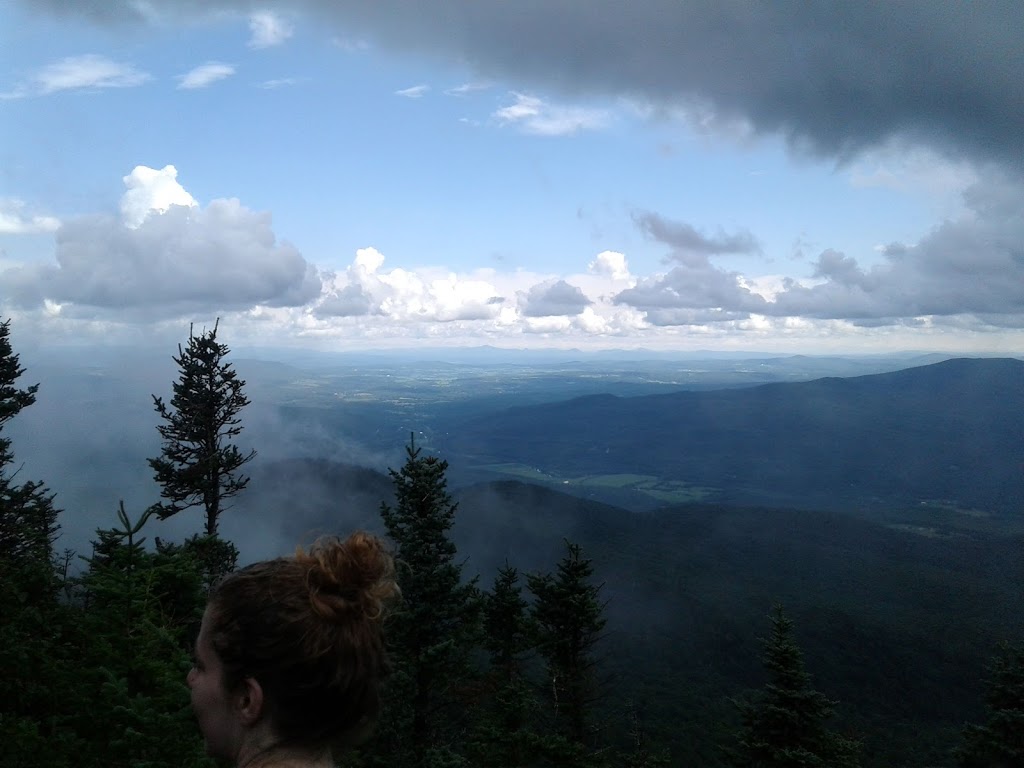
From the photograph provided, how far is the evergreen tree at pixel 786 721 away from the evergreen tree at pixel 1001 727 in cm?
940

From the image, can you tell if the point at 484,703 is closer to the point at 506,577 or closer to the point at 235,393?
the point at 506,577

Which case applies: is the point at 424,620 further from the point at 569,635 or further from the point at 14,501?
the point at 14,501

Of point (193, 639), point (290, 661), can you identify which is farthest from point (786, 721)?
point (290, 661)

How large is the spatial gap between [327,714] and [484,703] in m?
25.8

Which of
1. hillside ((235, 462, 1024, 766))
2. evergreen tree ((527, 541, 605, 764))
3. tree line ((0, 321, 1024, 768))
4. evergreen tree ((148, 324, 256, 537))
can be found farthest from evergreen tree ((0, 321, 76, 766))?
hillside ((235, 462, 1024, 766))

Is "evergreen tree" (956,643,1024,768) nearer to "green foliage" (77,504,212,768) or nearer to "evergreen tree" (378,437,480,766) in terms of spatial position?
"evergreen tree" (378,437,480,766)

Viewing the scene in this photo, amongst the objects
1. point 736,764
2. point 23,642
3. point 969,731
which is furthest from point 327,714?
point 969,731

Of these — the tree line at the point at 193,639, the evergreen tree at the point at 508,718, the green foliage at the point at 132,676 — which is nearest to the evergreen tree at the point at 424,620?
the tree line at the point at 193,639

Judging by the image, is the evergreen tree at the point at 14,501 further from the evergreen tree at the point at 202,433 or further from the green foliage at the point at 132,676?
the green foliage at the point at 132,676

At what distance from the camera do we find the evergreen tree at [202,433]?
19703mm

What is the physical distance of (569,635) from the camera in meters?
21.5

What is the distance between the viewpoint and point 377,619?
2299 millimetres

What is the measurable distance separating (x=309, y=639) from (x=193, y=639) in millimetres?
11293

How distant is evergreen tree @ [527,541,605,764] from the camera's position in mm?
20859
